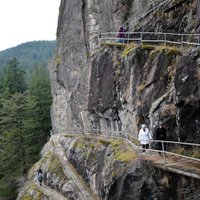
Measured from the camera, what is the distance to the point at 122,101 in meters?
24.5

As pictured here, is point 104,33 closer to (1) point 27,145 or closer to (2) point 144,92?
(2) point 144,92

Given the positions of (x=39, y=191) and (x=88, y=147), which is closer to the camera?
(x=88, y=147)

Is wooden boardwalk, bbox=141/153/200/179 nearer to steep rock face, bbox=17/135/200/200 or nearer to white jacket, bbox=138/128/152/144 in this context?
steep rock face, bbox=17/135/200/200

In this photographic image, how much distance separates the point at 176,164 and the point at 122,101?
9941 millimetres

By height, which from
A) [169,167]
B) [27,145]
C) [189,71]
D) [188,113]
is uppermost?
[189,71]

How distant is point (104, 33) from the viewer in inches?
1288

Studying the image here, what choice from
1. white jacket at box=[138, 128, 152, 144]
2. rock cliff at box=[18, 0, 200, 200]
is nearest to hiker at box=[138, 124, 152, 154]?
white jacket at box=[138, 128, 152, 144]

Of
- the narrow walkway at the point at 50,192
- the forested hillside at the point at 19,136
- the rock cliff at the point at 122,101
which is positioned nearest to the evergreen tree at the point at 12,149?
the forested hillside at the point at 19,136

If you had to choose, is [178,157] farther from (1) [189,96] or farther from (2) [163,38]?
(2) [163,38]

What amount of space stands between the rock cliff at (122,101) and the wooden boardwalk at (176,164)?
1.19 ft

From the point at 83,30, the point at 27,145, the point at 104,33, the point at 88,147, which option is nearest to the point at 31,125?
the point at 27,145

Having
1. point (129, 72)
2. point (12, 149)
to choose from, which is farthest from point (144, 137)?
point (12, 149)

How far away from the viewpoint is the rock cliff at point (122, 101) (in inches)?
634

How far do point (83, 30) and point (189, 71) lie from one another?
23021 mm
